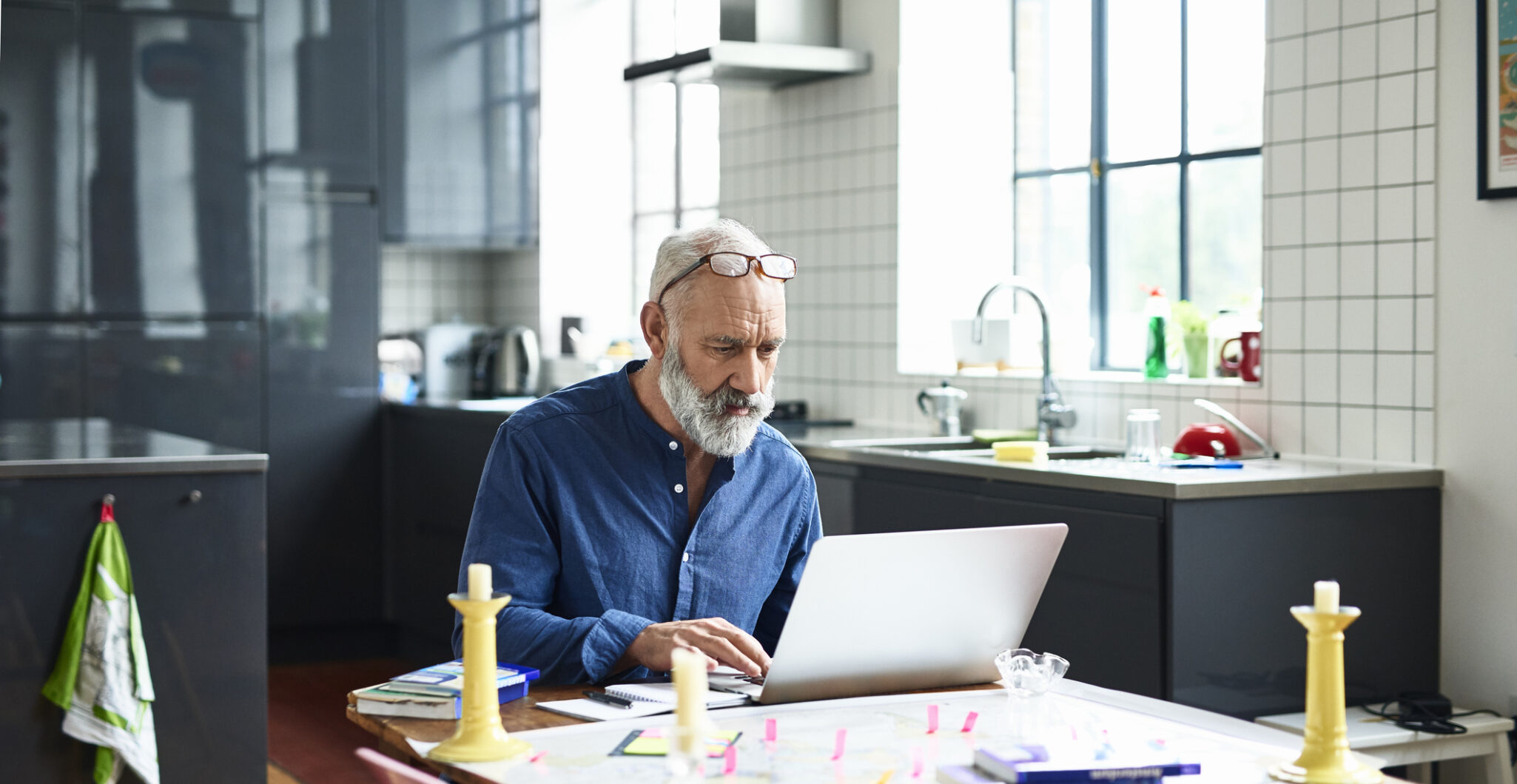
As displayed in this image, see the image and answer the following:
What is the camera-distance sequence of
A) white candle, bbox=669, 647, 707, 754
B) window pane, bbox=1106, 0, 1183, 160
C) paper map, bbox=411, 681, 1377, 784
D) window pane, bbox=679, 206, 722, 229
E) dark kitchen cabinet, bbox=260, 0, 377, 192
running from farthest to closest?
window pane, bbox=679, 206, 722, 229
dark kitchen cabinet, bbox=260, 0, 377, 192
window pane, bbox=1106, 0, 1183, 160
paper map, bbox=411, 681, 1377, 784
white candle, bbox=669, 647, 707, 754

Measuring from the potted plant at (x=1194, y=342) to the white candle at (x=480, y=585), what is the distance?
97.1 inches

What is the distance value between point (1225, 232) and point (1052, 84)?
78 cm

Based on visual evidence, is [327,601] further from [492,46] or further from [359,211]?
[492,46]

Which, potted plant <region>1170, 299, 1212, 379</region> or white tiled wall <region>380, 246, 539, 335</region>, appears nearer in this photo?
potted plant <region>1170, 299, 1212, 379</region>

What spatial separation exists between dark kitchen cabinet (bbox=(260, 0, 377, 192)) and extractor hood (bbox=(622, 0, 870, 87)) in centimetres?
127

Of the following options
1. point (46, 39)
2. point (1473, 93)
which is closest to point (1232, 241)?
point (1473, 93)

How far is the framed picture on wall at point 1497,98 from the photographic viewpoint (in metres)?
2.79

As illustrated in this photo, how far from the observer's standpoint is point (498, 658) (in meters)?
1.96

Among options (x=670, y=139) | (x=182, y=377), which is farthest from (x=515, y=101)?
(x=182, y=377)

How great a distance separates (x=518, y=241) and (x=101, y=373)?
150 centimetres

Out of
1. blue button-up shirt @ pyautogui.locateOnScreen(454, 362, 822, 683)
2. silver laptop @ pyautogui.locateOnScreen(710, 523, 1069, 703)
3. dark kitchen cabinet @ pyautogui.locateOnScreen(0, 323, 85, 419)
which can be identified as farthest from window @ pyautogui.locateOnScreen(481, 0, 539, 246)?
silver laptop @ pyautogui.locateOnScreen(710, 523, 1069, 703)

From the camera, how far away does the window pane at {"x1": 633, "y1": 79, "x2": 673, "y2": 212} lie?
19.3 ft

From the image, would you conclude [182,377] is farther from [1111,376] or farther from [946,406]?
[1111,376]

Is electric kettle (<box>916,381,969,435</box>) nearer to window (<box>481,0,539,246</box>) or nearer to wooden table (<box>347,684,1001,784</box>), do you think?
window (<box>481,0,539,246</box>)
